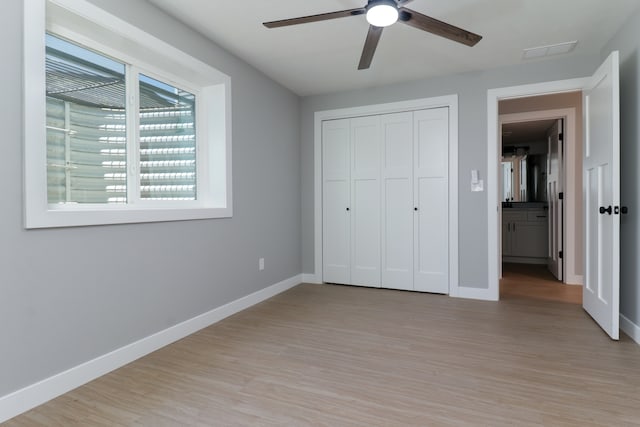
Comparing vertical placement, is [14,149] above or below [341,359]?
above

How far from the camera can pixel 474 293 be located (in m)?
3.60

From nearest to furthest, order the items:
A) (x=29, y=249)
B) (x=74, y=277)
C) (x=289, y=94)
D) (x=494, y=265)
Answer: (x=29, y=249)
(x=74, y=277)
(x=494, y=265)
(x=289, y=94)

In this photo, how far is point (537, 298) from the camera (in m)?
3.61

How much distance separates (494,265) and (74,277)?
137 inches

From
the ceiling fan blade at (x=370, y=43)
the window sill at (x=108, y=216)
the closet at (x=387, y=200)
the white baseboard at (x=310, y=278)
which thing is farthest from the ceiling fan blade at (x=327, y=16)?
the white baseboard at (x=310, y=278)

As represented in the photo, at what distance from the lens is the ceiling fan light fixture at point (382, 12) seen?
1.81 m

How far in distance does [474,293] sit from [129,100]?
139 inches

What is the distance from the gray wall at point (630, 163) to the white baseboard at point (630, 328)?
0.10 feet

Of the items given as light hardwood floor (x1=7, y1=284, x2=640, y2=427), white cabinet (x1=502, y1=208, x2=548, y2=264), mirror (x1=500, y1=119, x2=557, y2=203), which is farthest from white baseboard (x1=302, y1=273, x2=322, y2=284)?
mirror (x1=500, y1=119, x2=557, y2=203)

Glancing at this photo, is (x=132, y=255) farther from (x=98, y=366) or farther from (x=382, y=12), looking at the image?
(x=382, y=12)

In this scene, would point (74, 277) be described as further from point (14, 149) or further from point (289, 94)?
point (289, 94)

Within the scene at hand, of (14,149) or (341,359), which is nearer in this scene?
(14,149)

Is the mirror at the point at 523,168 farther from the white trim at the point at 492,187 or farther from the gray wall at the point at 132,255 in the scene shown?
the gray wall at the point at 132,255

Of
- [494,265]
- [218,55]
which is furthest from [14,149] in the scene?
[494,265]
